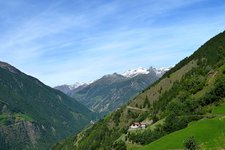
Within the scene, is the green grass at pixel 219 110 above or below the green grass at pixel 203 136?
above

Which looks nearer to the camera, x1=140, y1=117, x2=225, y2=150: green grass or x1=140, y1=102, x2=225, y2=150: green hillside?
x1=140, y1=102, x2=225, y2=150: green hillside

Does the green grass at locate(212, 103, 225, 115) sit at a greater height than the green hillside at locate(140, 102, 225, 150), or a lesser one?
greater

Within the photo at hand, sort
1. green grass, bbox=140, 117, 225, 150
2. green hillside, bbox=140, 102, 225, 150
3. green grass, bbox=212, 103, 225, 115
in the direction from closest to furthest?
1. green hillside, bbox=140, 102, 225, 150
2. green grass, bbox=140, 117, 225, 150
3. green grass, bbox=212, 103, 225, 115

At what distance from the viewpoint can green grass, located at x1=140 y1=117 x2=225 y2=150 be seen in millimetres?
99812

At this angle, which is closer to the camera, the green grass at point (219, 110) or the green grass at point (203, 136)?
the green grass at point (203, 136)

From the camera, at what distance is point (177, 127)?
140 meters

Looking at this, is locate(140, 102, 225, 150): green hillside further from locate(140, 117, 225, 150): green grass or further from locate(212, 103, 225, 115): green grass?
locate(212, 103, 225, 115): green grass

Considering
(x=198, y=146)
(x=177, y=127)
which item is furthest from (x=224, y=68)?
(x=198, y=146)

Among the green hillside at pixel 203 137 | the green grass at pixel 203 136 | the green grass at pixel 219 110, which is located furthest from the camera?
the green grass at pixel 219 110

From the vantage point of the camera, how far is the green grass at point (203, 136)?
327ft

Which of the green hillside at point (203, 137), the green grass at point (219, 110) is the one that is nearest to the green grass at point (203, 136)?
the green hillside at point (203, 137)

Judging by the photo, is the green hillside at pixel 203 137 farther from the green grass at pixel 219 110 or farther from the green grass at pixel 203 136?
the green grass at pixel 219 110

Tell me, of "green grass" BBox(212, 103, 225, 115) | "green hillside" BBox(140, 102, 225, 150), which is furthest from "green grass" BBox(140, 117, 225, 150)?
"green grass" BBox(212, 103, 225, 115)

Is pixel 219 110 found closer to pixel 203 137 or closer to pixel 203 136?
pixel 203 136
